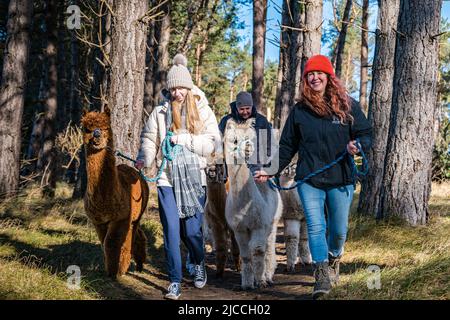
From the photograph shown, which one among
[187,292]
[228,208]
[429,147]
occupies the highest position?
[429,147]

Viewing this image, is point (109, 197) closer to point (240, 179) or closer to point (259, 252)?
point (240, 179)

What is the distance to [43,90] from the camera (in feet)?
57.1

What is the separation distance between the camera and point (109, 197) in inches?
213

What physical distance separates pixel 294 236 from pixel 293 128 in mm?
2246

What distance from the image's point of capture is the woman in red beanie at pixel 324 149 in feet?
15.3

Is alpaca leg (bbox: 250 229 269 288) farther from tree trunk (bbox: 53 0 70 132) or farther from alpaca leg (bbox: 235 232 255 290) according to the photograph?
tree trunk (bbox: 53 0 70 132)

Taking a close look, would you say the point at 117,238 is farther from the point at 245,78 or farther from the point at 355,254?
the point at 245,78

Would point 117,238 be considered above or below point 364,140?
below

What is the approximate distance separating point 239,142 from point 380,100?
4.47m

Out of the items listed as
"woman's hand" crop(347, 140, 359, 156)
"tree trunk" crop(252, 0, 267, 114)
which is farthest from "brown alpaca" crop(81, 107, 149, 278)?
"tree trunk" crop(252, 0, 267, 114)

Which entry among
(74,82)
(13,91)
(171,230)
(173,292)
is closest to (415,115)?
(171,230)

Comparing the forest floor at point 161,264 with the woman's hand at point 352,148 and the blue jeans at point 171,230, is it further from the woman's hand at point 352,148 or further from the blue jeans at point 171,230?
the woman's hand at point 352,148

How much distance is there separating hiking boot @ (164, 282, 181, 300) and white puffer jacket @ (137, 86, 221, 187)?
0.98 m

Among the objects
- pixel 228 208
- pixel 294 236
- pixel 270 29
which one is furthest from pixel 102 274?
pixel 270 29
